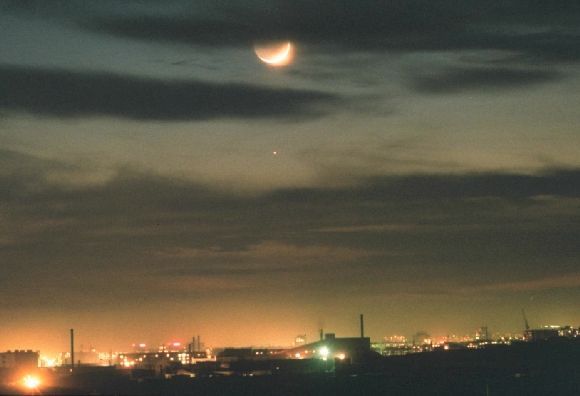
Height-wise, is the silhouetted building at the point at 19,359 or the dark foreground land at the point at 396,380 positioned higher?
the silhouetted building at the point at 19,359

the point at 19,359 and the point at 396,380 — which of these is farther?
the point at 19,359

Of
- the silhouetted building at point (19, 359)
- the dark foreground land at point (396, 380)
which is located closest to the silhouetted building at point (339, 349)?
the dark foreground land at point (396, 380)

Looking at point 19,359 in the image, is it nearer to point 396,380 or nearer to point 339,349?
point 339,349

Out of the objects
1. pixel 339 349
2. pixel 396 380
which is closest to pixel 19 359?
pixel 339 349

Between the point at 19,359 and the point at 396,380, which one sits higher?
the point at 19,359

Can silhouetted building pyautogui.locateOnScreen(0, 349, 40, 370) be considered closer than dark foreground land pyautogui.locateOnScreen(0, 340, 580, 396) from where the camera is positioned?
No

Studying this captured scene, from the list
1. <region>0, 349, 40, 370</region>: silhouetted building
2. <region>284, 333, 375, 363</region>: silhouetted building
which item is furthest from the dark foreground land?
<region>0, 349, 40, 370</region>: silhouetted building

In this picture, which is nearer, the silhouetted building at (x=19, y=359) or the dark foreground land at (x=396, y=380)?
the dark foreground land at (x=396, y=380)

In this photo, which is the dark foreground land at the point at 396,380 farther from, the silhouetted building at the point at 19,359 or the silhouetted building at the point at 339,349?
the silhouetted building at the point at 19,359

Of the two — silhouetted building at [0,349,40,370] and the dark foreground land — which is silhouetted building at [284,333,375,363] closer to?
the dark foreground land

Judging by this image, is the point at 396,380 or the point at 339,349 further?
the point at 339,349
